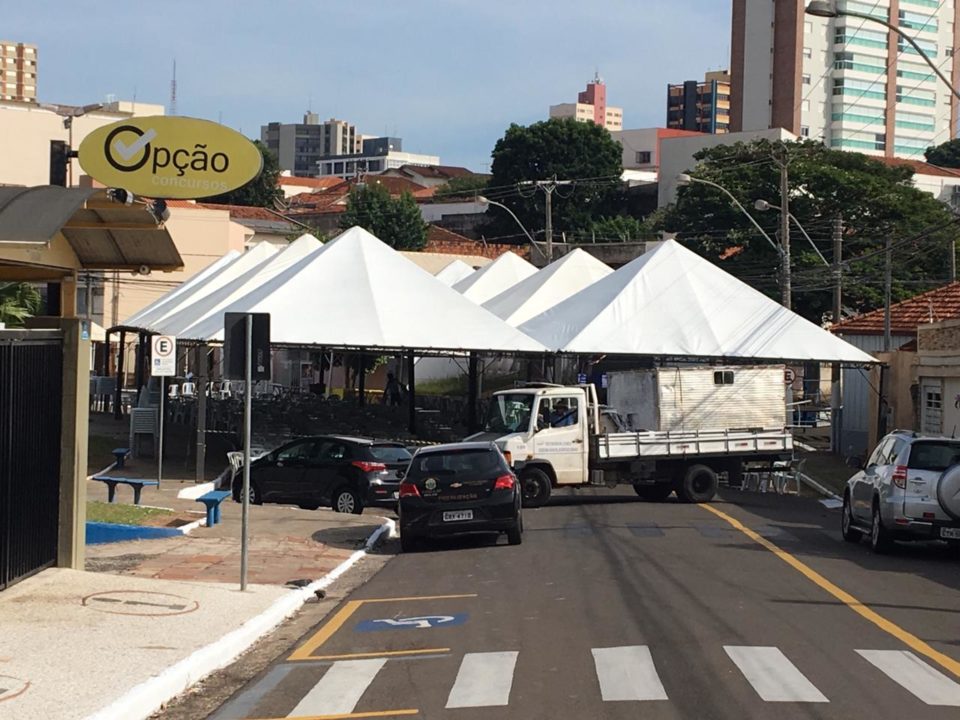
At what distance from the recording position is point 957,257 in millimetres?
72312

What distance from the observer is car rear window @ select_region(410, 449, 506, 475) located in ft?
65.3

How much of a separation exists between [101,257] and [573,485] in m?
12.9

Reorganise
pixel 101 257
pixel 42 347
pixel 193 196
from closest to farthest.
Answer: pixel 42 347 → pixel 101 257 → pixel 193 196

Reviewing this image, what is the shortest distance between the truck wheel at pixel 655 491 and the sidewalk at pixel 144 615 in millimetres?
7946

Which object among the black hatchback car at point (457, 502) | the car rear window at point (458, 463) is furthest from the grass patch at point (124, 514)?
the car rear window at point (458, 463)

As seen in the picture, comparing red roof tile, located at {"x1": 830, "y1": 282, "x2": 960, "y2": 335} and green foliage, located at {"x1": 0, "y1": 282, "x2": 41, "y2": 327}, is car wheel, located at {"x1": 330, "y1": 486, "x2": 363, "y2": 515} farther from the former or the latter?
red roof tile, located at {"x1": 830, "y1": 282, "x2": 960, "y2": 335}

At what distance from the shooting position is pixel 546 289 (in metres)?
48.3

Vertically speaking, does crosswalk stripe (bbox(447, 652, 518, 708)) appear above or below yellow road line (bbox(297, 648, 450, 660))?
above

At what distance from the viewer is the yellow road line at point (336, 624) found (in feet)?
38.8

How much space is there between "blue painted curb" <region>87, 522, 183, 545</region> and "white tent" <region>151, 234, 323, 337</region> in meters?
13.6

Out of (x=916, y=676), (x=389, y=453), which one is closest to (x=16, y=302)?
(x=389, y=453)

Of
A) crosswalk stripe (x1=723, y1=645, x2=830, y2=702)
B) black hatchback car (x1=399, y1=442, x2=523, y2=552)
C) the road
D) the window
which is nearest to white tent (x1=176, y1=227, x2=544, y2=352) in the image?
the window

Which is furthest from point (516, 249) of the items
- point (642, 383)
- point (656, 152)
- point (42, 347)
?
point (42, 347)

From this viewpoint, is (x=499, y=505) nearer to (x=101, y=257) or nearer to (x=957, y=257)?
(x=101, y=257)
